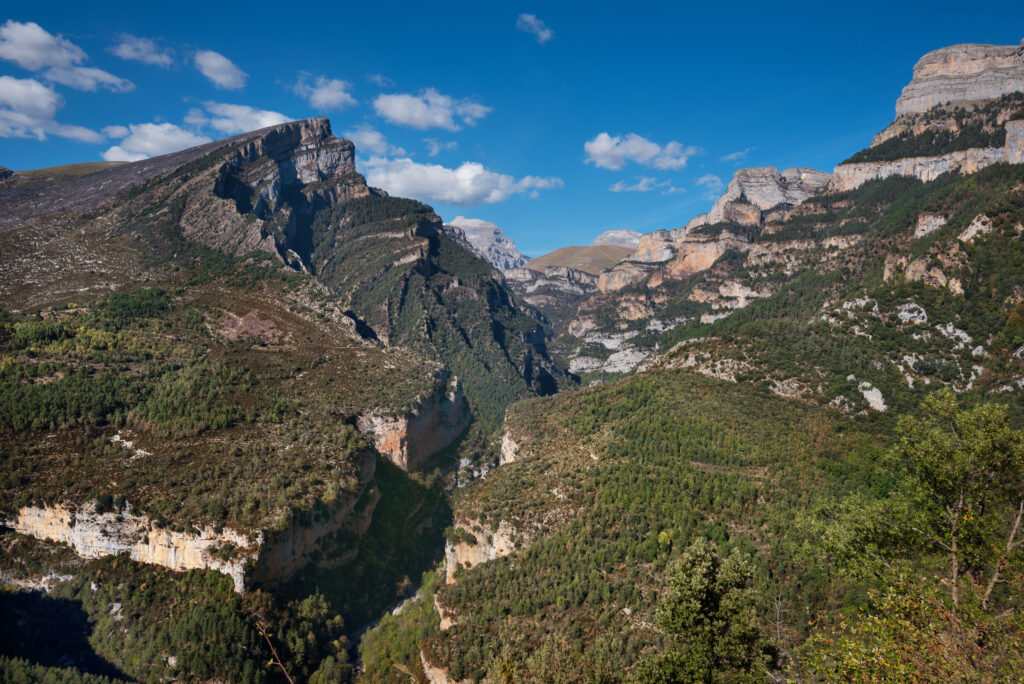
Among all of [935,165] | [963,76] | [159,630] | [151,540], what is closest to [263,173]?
[151,540]

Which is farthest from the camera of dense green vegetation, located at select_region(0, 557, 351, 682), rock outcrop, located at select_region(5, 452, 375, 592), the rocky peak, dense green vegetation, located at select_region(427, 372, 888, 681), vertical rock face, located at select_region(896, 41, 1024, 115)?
the rocky peak

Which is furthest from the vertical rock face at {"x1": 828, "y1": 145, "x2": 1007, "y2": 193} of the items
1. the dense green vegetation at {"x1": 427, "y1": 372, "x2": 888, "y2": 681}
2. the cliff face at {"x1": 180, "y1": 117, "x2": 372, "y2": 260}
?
the cliff face at {"x1": 180, "y1": 117, "x2": 372, "y2": 260}

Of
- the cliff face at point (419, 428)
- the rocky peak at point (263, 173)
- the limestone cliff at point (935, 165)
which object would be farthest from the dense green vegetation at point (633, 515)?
the rocky peak at point (263, 173)

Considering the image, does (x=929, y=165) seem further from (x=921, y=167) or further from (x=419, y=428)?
(x=419, y=428)

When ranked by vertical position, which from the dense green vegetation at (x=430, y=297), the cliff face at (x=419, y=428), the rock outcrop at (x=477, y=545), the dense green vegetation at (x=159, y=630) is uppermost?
the dense green vegetation at (x=430, y=297)

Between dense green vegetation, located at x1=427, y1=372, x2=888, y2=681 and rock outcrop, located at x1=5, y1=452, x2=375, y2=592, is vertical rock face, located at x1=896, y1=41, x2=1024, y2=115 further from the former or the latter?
rock outcrop, located at x1=5, y1=452, x2=375, y2=592

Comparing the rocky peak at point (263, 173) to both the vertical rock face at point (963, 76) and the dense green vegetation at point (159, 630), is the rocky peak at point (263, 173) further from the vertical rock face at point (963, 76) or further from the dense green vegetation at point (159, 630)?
the vertical rock face at point (963, 76)
